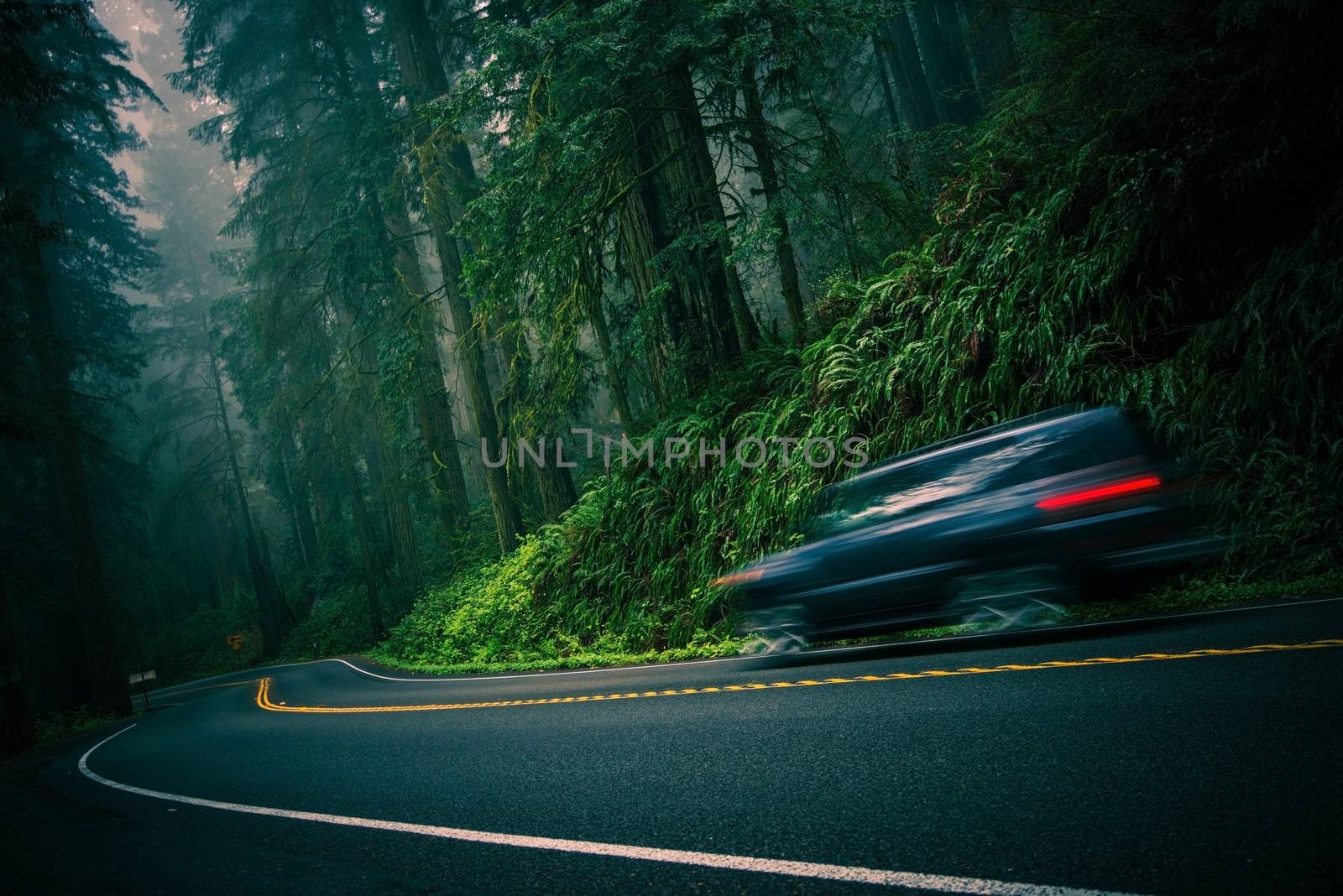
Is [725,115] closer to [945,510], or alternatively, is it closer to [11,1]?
[945,510]

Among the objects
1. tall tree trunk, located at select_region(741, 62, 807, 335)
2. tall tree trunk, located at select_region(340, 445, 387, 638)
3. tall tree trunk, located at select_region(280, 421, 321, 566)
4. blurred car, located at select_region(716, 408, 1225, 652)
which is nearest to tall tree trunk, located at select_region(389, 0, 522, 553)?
tall tree trunk, located at select_region(741, 62, 807, 335)

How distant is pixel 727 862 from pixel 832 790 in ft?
2.87

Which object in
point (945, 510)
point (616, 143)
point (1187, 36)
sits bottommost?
point (945, 510)

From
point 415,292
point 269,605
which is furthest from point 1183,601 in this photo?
point 269,605

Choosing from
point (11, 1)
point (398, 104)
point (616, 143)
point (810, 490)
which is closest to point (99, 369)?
point (398, 104)

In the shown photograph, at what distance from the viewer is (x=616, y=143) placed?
11.9 m

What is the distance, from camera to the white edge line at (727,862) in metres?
2.59

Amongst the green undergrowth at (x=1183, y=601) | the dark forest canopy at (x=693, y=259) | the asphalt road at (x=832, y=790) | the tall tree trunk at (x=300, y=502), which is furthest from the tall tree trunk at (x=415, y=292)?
the asphalt road at (x=832, y=790)

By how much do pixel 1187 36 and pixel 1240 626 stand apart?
6.94 m

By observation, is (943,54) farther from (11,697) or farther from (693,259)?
(11,697)

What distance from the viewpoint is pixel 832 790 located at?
385 cm

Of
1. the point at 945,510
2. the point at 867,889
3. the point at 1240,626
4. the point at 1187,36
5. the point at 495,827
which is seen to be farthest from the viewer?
the point at 1187,36

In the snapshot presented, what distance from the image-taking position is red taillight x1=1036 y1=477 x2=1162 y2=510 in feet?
19.8

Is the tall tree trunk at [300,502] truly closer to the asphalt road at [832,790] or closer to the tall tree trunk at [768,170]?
the tall tree trunk at [768,170]
